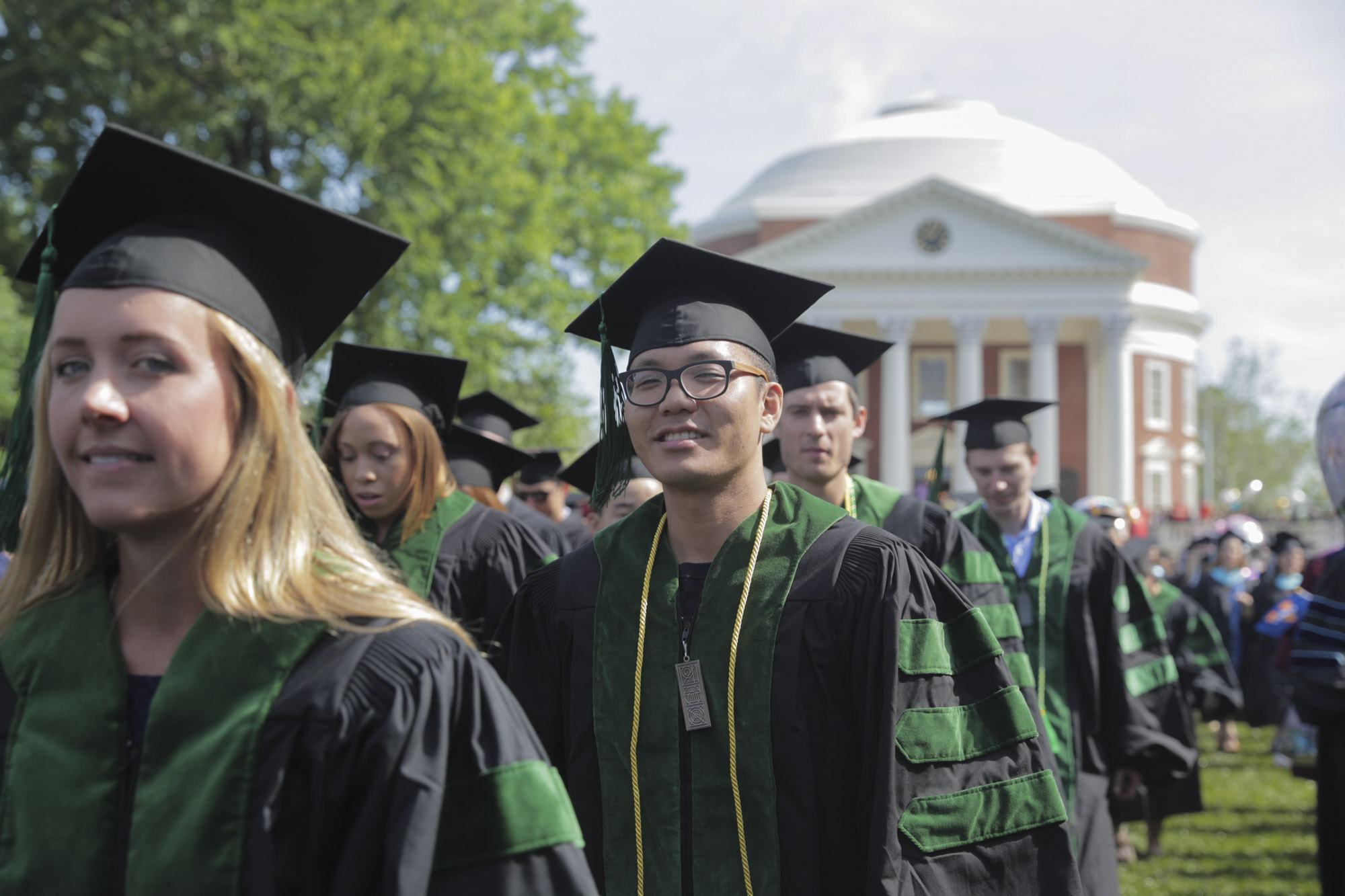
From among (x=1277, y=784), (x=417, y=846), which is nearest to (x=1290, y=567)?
(x=1277, y=784)

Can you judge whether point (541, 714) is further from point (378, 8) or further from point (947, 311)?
point (947, 311)

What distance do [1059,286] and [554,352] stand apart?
31.2 meters

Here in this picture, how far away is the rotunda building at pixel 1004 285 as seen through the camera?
149 feet

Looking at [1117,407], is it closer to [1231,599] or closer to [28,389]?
[1231,599]

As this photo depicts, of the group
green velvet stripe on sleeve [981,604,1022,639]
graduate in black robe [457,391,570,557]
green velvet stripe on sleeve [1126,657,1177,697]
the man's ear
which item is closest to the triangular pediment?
graduate in black robe [457,391,570,557]

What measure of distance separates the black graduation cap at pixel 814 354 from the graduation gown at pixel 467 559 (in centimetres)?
130

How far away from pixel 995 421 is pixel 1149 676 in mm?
1427

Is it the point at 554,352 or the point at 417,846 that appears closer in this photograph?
the point at 417,846

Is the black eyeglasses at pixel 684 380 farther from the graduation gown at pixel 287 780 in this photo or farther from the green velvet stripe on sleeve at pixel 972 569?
the green velvet stripe on sleeve at pixel 972 569

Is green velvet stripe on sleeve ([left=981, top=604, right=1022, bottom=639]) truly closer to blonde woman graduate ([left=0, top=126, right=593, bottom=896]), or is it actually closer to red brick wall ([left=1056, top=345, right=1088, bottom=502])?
blonde woman graduate ([left=0, top=126, right=593, bottom=896])

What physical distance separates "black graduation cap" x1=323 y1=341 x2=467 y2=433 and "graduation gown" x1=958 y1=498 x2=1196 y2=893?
2587 mm

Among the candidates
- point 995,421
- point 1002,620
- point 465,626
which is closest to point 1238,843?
point 995,421

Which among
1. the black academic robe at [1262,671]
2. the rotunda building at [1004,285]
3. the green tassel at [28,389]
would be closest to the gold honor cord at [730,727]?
the green tassel at [28,389]

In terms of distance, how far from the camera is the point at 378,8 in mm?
17641
